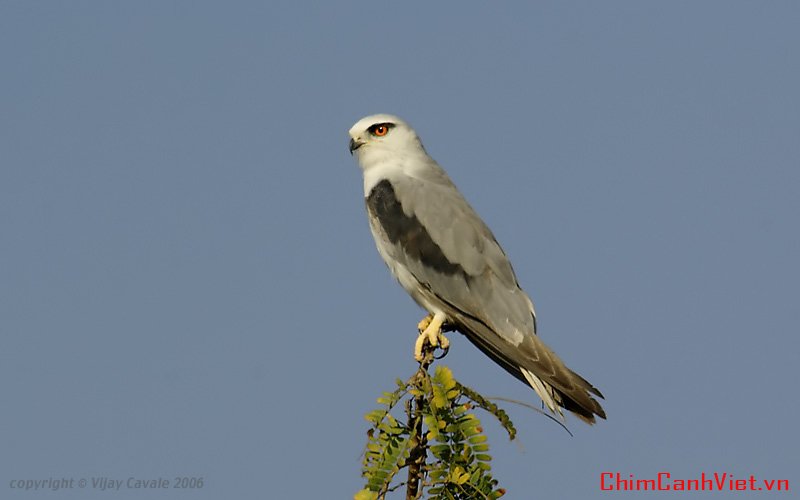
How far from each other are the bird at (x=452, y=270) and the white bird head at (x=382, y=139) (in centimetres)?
31

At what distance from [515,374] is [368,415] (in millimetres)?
2416

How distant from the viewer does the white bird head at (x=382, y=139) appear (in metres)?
7.76

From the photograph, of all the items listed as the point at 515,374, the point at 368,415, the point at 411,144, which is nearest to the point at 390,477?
the point at 368,415

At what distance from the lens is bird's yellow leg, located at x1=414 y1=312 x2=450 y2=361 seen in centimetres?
621

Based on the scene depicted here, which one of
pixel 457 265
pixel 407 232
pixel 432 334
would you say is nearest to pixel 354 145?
pixel 407 232

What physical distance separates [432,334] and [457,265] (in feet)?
1.79

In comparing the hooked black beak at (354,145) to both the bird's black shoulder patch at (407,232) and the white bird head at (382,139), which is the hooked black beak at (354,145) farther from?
the bird's black shoulder patch at (407,232)

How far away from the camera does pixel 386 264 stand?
6.96 metres

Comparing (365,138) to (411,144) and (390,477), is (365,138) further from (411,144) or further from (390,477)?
→ (390,477)

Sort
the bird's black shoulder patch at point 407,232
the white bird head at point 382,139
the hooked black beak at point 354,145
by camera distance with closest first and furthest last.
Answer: the bird's black shoulder patch at point 407,232 → the white bird head at point 382,139 → the hooked black beak at point 354,145

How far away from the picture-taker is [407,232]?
6.80 metres

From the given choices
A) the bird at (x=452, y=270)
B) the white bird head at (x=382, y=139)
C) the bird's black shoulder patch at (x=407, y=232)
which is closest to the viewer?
the bird at (x=452, y=270)

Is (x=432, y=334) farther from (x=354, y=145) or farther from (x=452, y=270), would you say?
(x=354, y=145)

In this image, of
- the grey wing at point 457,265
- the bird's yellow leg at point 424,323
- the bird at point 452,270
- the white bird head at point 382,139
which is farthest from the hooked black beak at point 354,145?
the bird's yellow leg at point 424,323
